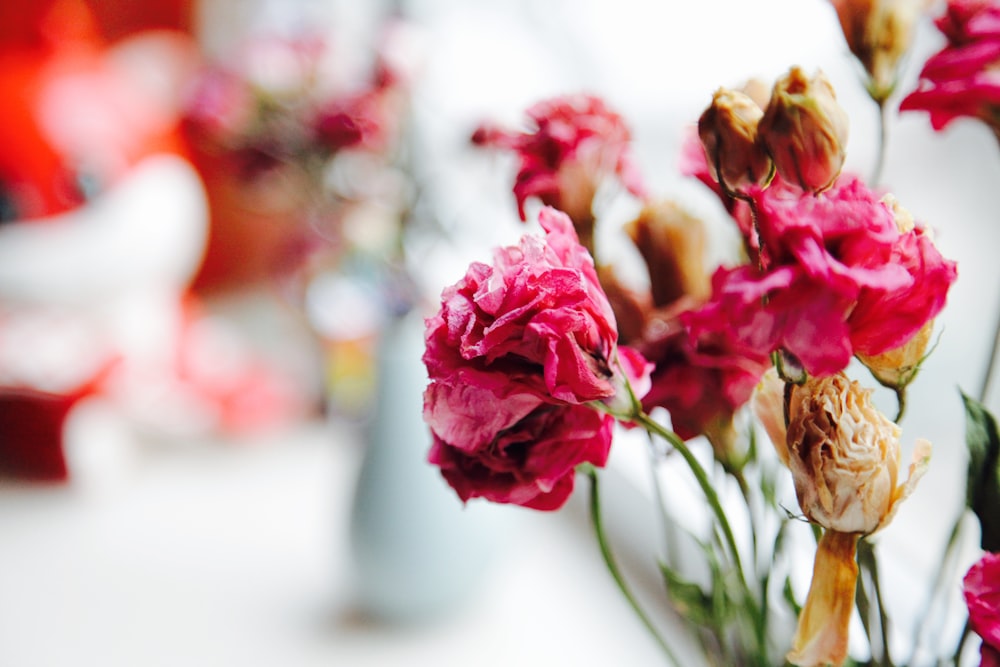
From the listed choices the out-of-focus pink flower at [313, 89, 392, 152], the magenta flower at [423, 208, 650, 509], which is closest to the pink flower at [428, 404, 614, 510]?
the magenta flower at [423, 208, 650, 509]

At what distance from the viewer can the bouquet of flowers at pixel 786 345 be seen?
189mm

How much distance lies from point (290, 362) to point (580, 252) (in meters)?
0.96

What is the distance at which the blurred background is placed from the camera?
0.57 meters

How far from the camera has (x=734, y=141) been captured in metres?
0.22

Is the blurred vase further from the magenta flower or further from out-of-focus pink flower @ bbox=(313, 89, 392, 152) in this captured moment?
the magenta flower

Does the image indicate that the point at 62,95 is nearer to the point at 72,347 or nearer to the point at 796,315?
the point at 72,347

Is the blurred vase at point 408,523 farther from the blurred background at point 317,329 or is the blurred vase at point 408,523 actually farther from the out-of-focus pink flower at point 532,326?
the out-of-focus pink flower at point 532,326

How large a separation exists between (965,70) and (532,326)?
14cm

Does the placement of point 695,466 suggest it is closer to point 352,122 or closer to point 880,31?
point 880,31

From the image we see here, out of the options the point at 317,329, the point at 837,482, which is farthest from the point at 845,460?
the point at 317,329

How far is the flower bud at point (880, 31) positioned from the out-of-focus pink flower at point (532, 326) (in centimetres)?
12

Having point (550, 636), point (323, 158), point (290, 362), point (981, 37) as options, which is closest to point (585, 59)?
point (323, 158)

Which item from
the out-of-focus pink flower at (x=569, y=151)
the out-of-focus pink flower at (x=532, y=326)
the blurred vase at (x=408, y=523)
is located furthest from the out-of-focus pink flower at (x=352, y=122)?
the out-of-focus pink flower at (x=532, y=326)

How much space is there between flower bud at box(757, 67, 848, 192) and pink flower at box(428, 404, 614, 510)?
0.08 metres
